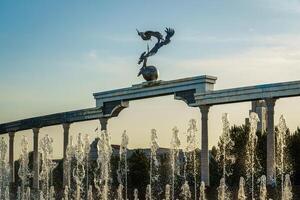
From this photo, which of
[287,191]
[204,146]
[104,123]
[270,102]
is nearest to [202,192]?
[204,146]

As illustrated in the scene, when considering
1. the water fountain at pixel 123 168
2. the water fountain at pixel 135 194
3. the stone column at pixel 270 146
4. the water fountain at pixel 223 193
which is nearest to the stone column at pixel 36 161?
the water fountain at pixel 123 168

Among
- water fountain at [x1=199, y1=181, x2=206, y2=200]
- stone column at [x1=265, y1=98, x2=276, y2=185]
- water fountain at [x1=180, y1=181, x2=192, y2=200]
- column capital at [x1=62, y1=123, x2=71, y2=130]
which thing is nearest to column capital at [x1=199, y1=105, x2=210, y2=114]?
stone column at [x1=265, y1=98, x2=276, y2=185]

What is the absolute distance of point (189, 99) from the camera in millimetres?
32094

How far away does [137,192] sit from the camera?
37.3 meters

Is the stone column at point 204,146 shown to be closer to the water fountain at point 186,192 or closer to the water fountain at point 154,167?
the water fountain at point 186,192

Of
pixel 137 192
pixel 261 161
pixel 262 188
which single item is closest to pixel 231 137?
pixel 261 161

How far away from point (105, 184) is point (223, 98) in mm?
9994

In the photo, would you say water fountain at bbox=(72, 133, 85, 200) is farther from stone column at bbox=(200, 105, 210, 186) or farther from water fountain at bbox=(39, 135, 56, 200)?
stone column at bbox=(200, 105, 210, 186)

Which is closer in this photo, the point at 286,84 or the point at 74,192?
the point at 286,84

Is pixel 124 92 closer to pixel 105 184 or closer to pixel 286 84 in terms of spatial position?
pixel 105 184

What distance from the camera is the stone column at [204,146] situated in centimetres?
3111

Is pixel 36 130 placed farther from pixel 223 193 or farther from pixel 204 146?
pixel 223 193

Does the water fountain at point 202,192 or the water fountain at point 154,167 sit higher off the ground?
the water fountain at point 154,167

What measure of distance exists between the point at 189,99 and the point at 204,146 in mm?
2124
